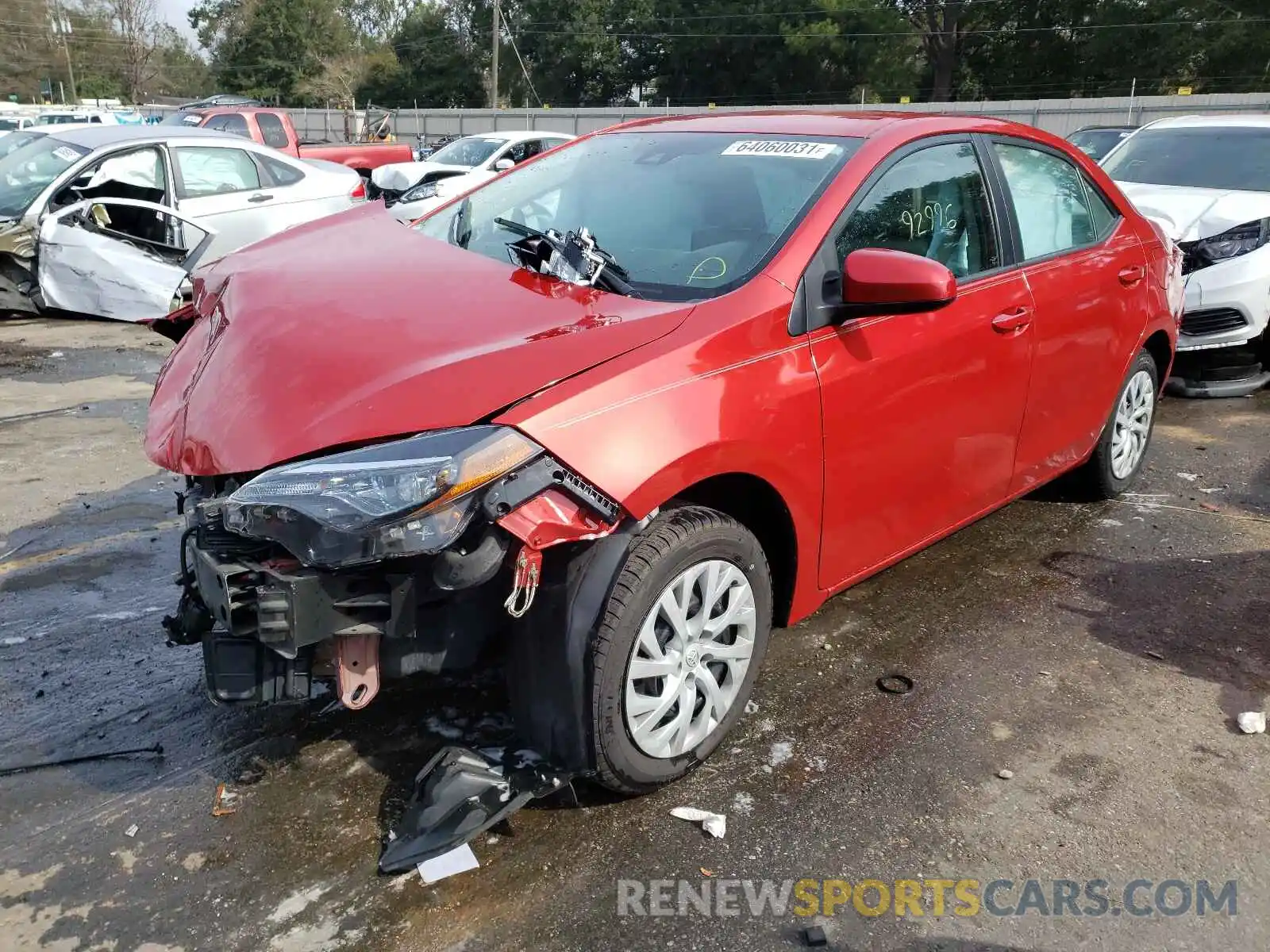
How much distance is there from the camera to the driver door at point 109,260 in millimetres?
7852

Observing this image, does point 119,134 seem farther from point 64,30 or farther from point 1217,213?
point 64,30

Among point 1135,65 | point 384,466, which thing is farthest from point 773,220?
point 1135,65

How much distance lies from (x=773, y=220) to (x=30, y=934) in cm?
264

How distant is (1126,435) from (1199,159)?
417 centimetres

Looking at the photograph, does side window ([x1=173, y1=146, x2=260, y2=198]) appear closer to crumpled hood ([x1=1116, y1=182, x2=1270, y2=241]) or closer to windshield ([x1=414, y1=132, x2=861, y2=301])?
windshield ([x1=414, y1=132, x2=861, y2=301])

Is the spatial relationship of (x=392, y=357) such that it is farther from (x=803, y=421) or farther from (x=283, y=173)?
(x=283, y=173)

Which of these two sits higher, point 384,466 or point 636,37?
point 636,37

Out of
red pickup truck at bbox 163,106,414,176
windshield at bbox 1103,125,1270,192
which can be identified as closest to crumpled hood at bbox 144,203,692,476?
windshield at bbox 1103,125,1270,192

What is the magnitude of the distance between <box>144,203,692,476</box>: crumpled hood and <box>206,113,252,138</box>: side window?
1603cm

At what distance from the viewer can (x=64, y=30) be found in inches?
2805

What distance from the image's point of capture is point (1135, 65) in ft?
145

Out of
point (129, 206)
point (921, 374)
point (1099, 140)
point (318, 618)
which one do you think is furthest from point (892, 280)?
point (1099, 140)

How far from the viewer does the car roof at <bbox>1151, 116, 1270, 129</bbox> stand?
308 inches

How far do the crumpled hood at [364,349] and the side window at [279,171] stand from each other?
7.02m
